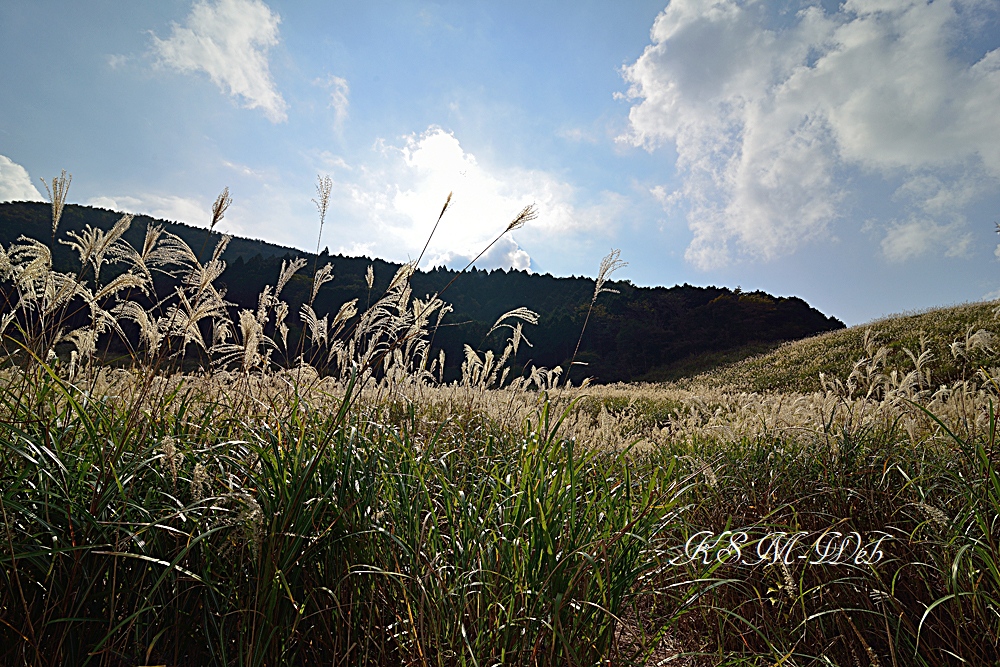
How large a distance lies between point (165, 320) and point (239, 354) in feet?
1.39

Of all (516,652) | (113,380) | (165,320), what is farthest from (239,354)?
(516,652)

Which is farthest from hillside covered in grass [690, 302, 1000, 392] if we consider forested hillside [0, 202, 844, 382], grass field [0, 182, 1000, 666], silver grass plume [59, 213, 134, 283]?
silver grass plume [59, 213, 134, 283]

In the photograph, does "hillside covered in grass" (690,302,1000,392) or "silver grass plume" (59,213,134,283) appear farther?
"hillside covered in grass" (690,302,1000,392)

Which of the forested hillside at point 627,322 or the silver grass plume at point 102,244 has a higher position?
the forested hillside at point 627,322

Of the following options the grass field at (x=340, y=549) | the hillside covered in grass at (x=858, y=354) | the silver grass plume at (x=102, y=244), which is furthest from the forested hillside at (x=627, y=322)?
the silver grass plume at (x=102, y=244)

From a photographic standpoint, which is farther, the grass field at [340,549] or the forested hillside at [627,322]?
the forested hillside at [627,322]

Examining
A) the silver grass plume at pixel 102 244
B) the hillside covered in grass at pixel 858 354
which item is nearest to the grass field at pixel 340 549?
the silver grass plume at pixel 102 244

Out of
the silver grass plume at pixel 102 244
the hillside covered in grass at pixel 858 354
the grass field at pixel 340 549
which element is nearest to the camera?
the grass field at pixel 340 549

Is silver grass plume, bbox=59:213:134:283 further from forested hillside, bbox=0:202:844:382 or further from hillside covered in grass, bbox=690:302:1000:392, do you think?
forested hillside, bbox=0:202:844:382

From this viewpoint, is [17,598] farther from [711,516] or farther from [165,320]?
[711,516]

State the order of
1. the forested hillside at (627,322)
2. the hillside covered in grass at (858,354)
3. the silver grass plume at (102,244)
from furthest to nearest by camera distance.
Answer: the forested hillside at (627,322)
the hillside covered in grass at (858,354)
the silver grass plume at (102,244)

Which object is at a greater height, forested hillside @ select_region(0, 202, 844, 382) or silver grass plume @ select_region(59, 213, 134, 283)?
forested hillside @ select_region(0, 202, 844, 382)

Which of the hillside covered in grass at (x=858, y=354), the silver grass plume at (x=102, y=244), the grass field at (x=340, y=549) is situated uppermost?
the hillside covered in grass at (x=858, y=354)

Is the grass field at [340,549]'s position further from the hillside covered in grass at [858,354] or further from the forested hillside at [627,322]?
the forested hillside at [627,322]
